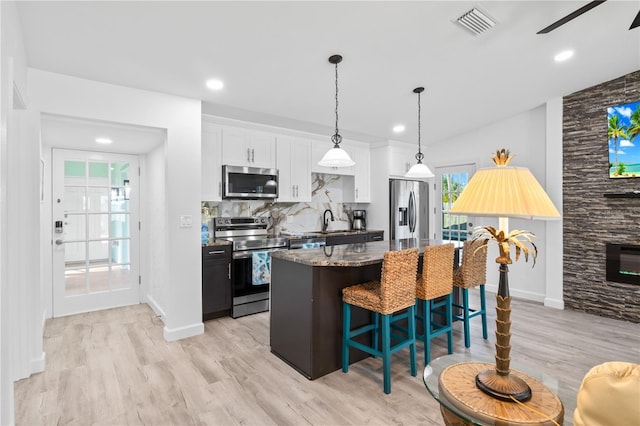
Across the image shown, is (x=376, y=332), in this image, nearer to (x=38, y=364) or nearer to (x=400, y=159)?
(x=38, y=364)

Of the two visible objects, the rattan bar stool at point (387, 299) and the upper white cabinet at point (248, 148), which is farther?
the upper white cabinet at point (248, 148)

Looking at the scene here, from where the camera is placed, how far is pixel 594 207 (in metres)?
4.16

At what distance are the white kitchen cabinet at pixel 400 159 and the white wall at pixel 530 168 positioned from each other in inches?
37.6

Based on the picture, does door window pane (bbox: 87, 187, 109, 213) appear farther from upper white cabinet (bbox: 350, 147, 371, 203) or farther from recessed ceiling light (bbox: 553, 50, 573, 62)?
recessed ceiling light (bbox: 553, 50, 573, 62)

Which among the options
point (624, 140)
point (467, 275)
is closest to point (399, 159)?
point (624, 140)

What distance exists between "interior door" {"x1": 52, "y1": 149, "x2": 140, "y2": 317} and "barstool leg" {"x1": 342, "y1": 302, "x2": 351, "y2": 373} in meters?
3.28

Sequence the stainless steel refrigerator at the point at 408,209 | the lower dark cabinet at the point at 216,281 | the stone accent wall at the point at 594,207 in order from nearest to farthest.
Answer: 1. the lower dark cabinet at the point at 216,281
2. the stone accent wall at the point at 594,207
3. the stainless steel refrigerator at the point at 408,209

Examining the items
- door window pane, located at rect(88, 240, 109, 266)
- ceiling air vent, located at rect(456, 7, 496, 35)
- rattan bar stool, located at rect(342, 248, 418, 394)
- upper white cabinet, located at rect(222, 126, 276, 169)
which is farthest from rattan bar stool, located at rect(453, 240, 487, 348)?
door window pane, located at rect(88, 240, 109, 266)

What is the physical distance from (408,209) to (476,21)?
3.45 meters

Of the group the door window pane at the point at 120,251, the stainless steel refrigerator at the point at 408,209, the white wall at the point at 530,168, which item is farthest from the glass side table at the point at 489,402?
the door window pane at the point at 120,251

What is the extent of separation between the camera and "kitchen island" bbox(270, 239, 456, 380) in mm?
2572

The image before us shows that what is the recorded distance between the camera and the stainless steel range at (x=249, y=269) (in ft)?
13.1

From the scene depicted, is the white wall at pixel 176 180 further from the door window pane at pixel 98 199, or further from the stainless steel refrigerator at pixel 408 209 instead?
the stainless steel refrigerator at pixel 408 209

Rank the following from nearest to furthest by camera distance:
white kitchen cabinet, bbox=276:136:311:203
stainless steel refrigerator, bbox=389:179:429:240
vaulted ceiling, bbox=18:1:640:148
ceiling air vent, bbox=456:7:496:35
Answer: vaulted ceiling, bbox=18:1:640:148
ceiling air vent, bbox=456:7:496:35
white kitchen cabinet, bbox=276:136:311:203
stainless steel refrigerator, bbox=389:179:429:240
